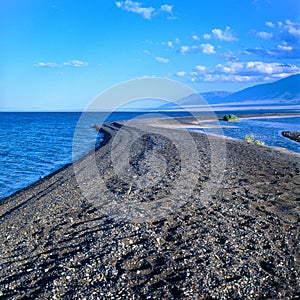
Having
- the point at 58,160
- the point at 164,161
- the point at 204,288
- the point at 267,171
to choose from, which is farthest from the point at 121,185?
the point at 58,160

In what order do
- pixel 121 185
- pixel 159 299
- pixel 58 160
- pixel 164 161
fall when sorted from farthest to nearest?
pixel 58 160 < pixel 164 161 < pixel 121 185 < pixel 159 299

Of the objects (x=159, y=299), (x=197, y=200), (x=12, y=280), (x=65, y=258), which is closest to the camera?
(x=159, y=299)

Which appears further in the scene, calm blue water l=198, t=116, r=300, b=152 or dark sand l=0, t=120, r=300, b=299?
calm blue water l=198, t=116, r=300, b=152

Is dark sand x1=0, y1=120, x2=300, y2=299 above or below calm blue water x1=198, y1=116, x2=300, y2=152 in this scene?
below

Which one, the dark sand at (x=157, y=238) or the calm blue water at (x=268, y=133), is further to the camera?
the calm blue water at (x=268, y=133)

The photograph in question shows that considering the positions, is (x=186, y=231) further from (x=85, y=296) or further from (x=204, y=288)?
(x=85, y=296)

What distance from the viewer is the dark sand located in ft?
20.3

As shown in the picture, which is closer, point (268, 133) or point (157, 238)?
point (157, 238)

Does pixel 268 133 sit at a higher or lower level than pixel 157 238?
higher

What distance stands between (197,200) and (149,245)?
13.1ft

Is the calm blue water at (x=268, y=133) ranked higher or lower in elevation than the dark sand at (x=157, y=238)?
higher

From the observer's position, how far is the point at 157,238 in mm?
8203

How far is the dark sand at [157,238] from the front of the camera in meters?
6.20

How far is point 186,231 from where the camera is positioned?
8609mm
